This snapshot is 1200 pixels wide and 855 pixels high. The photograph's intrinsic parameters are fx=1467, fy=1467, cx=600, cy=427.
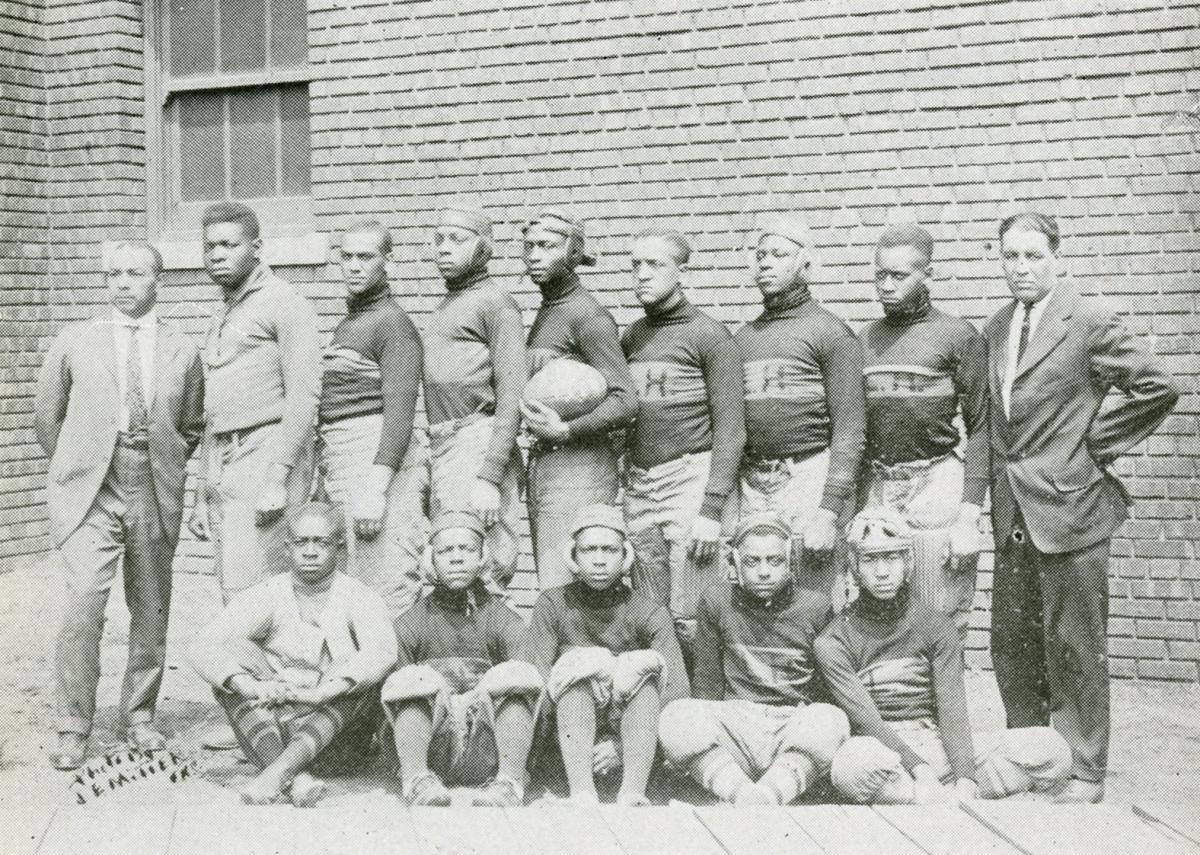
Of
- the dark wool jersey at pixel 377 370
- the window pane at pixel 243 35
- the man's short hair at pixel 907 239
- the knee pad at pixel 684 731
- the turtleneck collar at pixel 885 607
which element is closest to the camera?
the knee pad at pixel 684 731

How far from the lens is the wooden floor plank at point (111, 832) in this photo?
3969mm

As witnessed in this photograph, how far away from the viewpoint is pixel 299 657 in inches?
199

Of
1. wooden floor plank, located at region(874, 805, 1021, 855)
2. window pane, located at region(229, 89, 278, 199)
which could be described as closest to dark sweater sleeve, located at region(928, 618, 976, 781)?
wooden floor plank, located at region(874, 805, 1021, 855)

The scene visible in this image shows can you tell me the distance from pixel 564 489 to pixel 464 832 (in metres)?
1.44

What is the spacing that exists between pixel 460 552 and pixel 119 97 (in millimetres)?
4562

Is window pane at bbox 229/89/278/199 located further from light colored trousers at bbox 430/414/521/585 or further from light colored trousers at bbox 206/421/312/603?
light colored trousers at bbox 430/414/521/585

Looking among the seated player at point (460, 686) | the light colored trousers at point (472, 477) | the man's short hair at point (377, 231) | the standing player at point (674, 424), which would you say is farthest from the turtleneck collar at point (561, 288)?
the seated player at point (460, 686)

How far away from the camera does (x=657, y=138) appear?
7074 mm

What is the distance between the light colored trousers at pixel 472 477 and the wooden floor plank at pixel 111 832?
58.8 inches

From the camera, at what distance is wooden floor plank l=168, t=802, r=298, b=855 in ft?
12.9

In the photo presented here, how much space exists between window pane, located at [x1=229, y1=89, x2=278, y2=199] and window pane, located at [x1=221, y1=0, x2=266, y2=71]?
0.52ft

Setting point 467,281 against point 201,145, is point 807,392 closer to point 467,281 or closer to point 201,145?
point 467,281

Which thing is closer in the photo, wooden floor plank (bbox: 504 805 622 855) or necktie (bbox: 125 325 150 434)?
wooden floor plank (bbox: 504 805 622 855)

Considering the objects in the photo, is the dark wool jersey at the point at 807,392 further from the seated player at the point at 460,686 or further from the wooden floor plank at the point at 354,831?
the wooden floor plank at the point at 354,831
